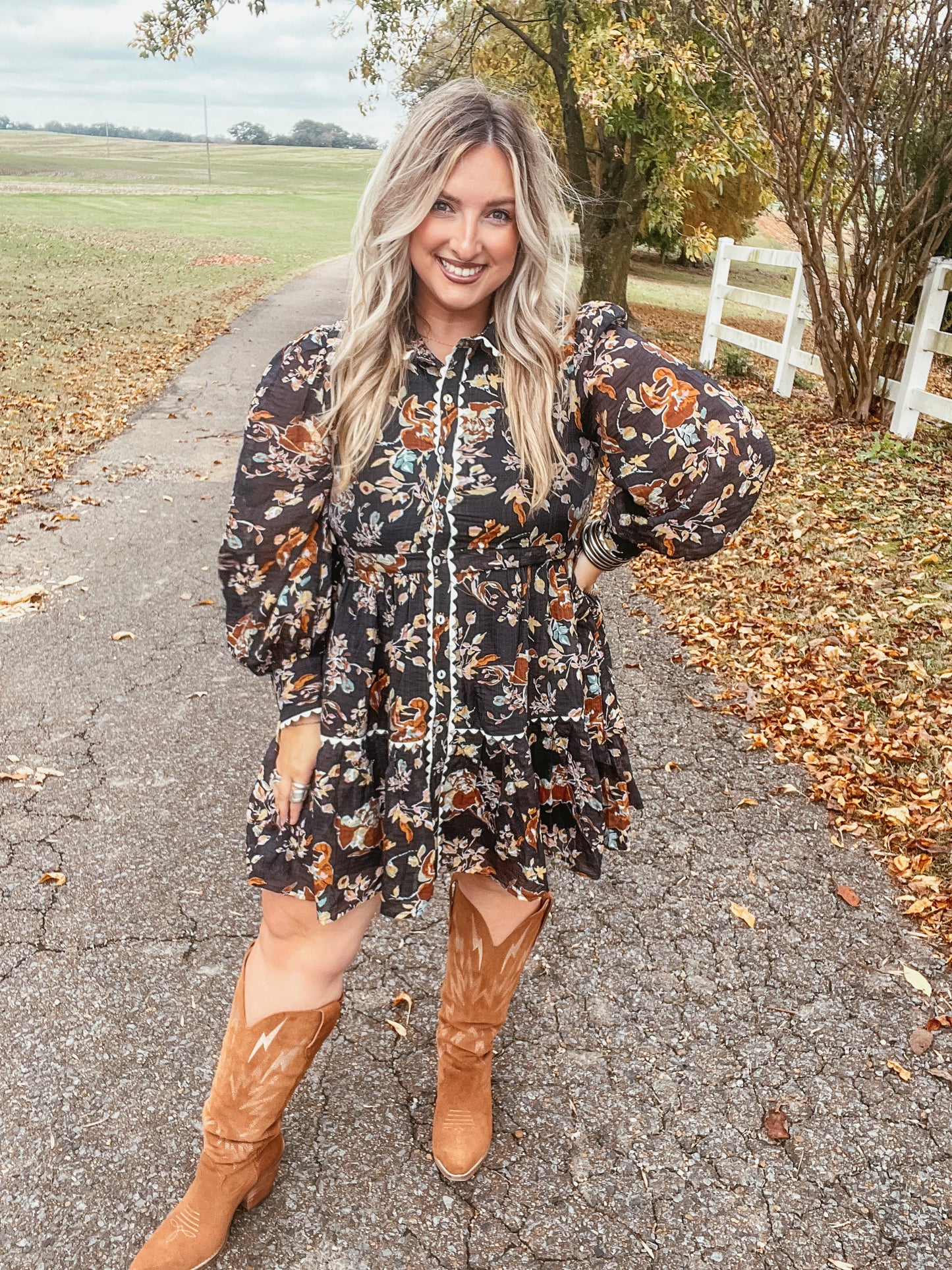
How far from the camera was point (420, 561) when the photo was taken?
1.88 metres

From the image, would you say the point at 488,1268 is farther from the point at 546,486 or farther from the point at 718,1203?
the point at 546,486

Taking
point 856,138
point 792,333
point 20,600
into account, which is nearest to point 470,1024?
point 20,600

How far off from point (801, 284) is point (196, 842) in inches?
348

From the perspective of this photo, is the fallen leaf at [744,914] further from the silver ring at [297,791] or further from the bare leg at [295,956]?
the silver ring at [297,791]

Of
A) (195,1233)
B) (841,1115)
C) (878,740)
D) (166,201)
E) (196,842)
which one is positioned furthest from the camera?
(166,201)

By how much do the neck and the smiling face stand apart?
0.03 m

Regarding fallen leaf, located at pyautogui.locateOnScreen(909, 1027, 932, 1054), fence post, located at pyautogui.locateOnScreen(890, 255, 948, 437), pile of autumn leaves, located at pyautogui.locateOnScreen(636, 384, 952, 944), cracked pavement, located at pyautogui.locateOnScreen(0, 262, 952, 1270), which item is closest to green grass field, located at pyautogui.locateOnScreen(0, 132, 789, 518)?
pile of autumn leaves, located at pyautogui.locateOnScreen(636, 384, 952, 944)

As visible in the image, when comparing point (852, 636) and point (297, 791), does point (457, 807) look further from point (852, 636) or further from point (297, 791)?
point (852, 636)

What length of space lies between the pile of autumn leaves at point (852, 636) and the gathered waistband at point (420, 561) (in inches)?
79.5

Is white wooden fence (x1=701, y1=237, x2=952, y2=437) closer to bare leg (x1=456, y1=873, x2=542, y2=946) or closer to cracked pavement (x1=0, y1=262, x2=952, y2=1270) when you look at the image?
cracked pavement (x1=0, y1=262, x2=952, y2=1270)

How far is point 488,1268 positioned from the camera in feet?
6.71

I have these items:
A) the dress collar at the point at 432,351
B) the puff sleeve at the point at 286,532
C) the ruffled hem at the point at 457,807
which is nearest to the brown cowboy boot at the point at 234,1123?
the ruffled hem at the point at 457,807

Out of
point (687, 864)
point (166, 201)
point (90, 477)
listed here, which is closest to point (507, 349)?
point (687, 864)

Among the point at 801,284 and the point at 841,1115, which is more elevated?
the point at 801,284
